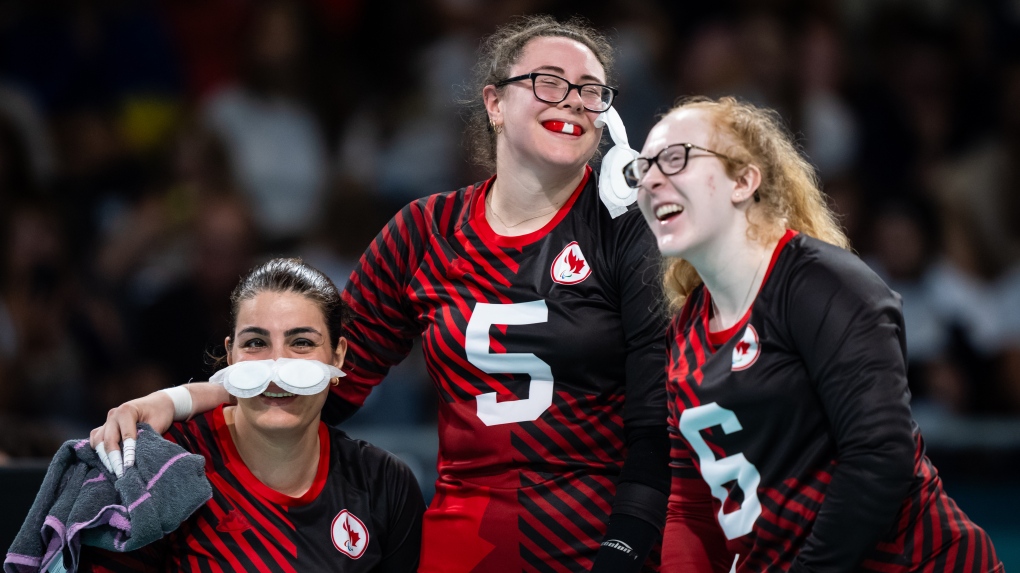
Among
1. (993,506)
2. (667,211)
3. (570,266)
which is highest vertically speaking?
(667,211)

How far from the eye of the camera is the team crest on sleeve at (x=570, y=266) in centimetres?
231

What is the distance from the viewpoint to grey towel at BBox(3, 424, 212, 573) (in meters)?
2.19

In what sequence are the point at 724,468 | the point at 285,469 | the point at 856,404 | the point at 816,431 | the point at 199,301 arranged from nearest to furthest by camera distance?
1. the point at 856,404
2. the point at 816,431
3. the point at 724,468
4. the point at 285,469
5. the point at 199,301

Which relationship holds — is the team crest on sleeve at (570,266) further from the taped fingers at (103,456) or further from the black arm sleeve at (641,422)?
the taped fingers at (103,456)

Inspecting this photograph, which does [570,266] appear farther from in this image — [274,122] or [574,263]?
[274,122]

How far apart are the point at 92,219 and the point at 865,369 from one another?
3958 mm

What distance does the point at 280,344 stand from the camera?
2383mm

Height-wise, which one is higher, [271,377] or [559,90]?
[559,90]

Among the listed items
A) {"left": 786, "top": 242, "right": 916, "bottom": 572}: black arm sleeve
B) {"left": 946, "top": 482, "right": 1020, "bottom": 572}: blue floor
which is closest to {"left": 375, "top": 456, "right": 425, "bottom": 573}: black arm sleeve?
{"left": 786, "top": 242, "right": 916, "bottom": 572}: black arm sleeve

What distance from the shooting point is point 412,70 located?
5598 mm

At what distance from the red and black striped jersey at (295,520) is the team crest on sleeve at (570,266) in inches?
21.5

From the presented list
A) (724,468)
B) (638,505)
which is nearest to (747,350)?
(724,468)

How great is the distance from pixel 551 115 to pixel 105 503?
1.08 meters

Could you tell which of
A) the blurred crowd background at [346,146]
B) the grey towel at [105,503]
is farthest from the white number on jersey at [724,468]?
the blurred crowd background at [346,146]
